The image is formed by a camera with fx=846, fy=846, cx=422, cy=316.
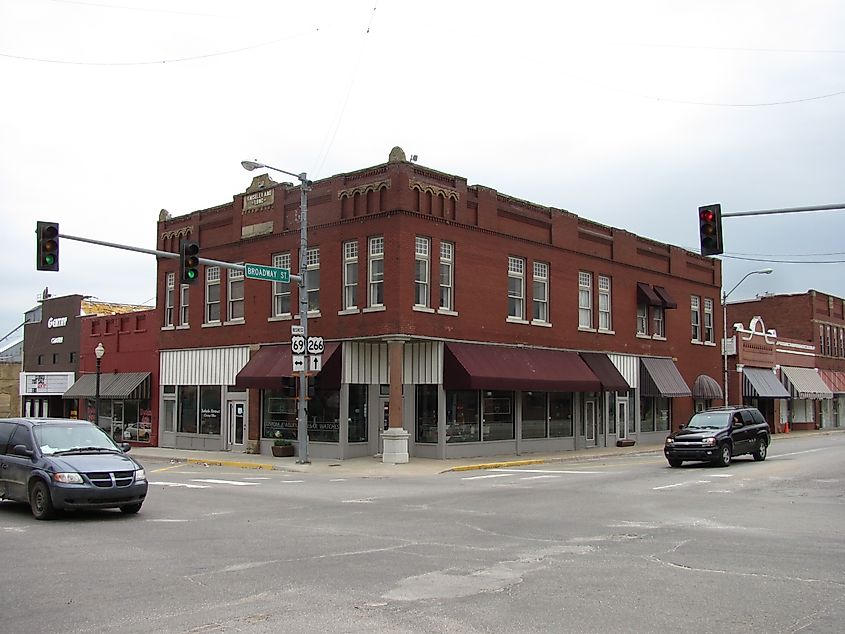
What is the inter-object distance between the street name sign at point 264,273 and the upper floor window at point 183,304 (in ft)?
41.5

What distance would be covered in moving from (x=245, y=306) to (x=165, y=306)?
6461mm

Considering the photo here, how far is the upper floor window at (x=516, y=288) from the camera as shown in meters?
33.0

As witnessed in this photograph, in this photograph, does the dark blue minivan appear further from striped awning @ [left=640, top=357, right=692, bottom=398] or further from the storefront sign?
the storefront sign

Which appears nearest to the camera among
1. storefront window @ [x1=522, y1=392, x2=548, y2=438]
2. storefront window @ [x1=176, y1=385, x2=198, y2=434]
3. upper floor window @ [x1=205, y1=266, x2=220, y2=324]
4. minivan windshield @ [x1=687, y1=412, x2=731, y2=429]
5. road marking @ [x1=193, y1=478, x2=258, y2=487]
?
road marking @ [x1=193, y1=478, x2=258, y2=487]

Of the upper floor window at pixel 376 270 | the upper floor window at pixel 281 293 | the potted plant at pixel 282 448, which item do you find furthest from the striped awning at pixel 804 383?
the potted plant at pixel 282 448

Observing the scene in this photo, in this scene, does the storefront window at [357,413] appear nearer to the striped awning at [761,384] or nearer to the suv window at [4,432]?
the suv window at [4,432]

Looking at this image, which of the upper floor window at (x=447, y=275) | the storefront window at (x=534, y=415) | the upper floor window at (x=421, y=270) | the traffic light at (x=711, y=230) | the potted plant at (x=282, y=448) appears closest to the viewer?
the traffic light at (x=711, y=230)

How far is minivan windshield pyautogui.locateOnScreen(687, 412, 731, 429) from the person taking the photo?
26.1 m

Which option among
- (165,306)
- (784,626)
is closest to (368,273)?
(165,306)

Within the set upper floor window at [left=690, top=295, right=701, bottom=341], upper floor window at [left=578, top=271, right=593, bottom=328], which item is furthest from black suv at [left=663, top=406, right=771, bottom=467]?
upper floor window at [left=690, top=295, right=701, bottom=341]

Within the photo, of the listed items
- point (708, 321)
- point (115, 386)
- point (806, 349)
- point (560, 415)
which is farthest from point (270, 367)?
point (806, 349)

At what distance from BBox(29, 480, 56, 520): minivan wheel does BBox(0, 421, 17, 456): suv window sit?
146 cm

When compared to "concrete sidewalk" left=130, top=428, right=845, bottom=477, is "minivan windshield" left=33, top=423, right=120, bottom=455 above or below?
above

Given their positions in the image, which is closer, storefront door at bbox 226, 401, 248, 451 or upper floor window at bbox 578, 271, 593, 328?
storefront door at bbox 226, 401, 248, 451
